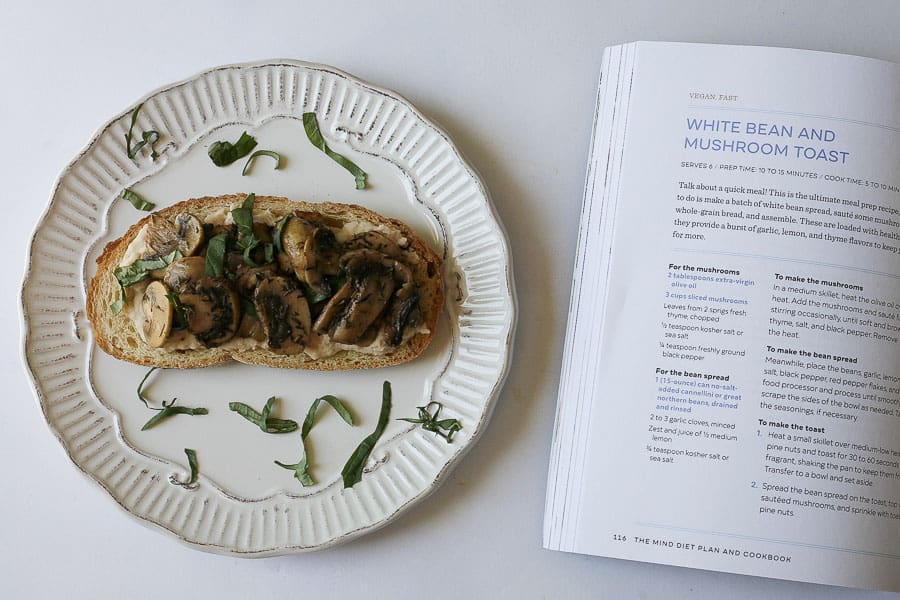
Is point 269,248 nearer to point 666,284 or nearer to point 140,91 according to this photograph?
point 140,91

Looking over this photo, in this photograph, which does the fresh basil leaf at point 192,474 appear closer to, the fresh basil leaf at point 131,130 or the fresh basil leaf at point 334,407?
the fresh basil leaf at point 334,407

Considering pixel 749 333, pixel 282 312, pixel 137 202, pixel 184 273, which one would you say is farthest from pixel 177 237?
pixel 749 333

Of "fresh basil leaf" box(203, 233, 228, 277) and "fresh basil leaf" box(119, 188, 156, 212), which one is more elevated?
"fresh basil leaf" box(119, 188, 156, 212)

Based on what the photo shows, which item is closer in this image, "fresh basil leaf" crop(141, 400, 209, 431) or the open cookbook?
the open cookbook

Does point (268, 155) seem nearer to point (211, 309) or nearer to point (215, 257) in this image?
point (215, 257)

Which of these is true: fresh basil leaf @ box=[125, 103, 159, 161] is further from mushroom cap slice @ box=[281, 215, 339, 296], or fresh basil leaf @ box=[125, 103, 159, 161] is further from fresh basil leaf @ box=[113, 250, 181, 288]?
mushroom cap slice @ box=[281, 215, 339, 296]

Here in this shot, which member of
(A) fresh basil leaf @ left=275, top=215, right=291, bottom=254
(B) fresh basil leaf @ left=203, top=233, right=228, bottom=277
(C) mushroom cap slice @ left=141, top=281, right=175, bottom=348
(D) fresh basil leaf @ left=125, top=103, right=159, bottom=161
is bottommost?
(C) mushroom cap slice @ left=141, top=281, right=175, bottom=348

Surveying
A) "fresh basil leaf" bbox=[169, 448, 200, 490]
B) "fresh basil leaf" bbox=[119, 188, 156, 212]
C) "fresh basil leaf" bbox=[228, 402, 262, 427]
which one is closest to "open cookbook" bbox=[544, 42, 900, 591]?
"fresh basil leaf" bbox=[228, 402, 262, 427]
